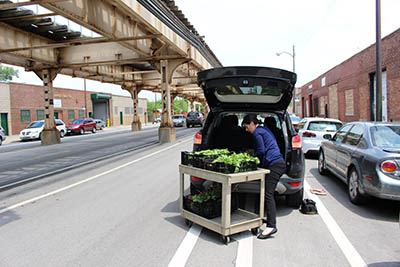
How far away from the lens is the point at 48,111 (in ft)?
70.1

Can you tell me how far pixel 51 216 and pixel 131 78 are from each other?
28.4 m

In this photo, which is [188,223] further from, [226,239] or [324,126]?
[324,126]

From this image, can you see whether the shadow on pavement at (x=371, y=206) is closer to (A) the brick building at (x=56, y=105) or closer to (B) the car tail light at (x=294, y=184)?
(B) the car tail light at (x=294, y=184)

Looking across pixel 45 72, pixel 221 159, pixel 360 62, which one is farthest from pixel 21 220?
pixel 360 62

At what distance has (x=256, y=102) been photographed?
558 cm

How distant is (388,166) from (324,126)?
6887mm

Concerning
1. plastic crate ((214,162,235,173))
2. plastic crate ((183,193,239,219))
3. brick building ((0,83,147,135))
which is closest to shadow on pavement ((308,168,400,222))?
plastic crate ((183,193,239,219))

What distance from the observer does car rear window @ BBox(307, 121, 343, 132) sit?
11406mm

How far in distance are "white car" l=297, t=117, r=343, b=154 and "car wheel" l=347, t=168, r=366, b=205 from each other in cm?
529

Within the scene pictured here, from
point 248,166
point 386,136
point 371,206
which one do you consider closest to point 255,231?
point 248,166

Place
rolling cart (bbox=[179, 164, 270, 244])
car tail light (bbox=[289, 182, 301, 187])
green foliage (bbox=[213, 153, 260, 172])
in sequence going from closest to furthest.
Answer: rolling cart (bbox=[179, 164, 270, 244])
green foliage (bbox=[213, 153, 260, 172])
car tail light (bbox=[289, 182, 301, 187])

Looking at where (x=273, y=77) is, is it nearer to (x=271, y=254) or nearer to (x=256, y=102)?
(x=256, y=102)

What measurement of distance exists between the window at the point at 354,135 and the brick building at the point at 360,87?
973 centimetres

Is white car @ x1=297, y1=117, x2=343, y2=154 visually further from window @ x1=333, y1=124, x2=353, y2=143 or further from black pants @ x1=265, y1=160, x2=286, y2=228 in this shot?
black pants @ x1=265, y1=160, x2=286, y2=228
